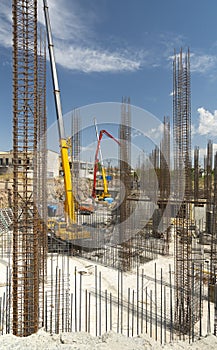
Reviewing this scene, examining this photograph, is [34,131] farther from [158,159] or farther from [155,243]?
[158,159]

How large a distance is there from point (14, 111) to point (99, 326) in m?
4.78

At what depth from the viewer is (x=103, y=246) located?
36.8ft

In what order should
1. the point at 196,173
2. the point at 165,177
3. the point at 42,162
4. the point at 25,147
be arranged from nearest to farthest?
the point at 25,147, the point at 42,162, the point at 165,177, the point at 196,173

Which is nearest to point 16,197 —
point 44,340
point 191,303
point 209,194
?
point 44,340

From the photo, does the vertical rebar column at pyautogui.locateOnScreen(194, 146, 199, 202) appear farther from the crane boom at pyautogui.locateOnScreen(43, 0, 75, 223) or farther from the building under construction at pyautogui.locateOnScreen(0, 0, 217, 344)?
the crane boom at pyautogui.locateOnScreen(43, 0, 75, 223)

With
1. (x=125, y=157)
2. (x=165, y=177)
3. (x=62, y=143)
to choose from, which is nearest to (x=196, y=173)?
(x=165, y=177)

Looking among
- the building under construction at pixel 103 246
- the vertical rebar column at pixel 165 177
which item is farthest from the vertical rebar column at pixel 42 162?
the vertical rebar column at pixel 165 177

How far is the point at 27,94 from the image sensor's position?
4.87m

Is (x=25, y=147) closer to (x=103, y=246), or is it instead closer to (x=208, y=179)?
(x=103, y=246)

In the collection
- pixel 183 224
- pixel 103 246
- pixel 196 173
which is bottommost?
pixel 103 246

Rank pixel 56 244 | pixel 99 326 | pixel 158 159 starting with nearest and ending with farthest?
pixel 99 326 → pixel 56 244 → pixel 158 159

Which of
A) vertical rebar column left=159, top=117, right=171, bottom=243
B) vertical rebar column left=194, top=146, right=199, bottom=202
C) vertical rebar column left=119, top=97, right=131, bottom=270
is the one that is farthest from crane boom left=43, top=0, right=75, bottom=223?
vertical rebar column left=194, top=146, right=199, bottom=202

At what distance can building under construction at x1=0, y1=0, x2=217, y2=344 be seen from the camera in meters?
4.86

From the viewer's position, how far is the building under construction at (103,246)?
16.0 feet
